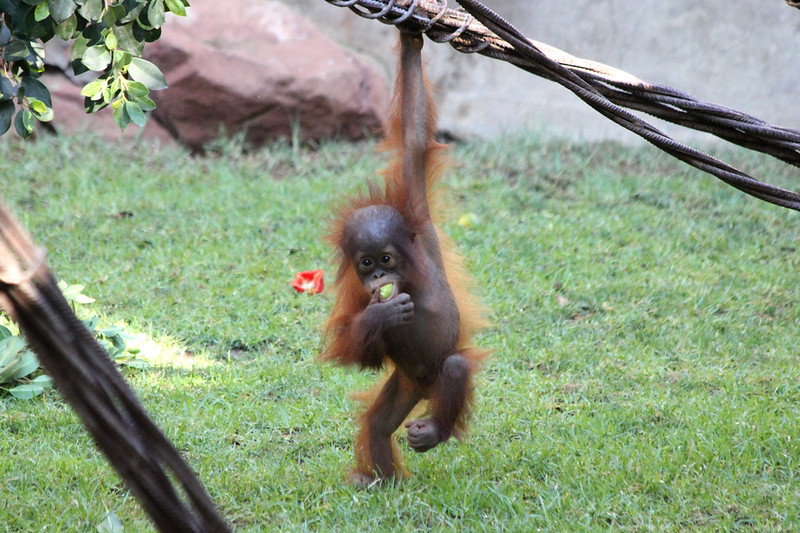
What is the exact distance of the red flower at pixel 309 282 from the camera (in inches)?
207

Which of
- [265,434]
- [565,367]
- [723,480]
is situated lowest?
[265,434]

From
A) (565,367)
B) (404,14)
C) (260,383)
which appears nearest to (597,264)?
(565,367)

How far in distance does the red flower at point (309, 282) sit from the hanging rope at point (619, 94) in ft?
8.10

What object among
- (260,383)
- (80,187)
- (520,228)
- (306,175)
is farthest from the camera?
(306,175)

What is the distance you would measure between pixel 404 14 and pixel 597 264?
3.27 meters

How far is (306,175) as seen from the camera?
7.32 metres

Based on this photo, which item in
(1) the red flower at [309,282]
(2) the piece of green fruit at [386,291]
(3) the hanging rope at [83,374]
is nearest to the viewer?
(3) the hanging rope at [83,374]

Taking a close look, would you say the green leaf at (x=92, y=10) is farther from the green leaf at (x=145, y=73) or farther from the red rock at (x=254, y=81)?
the red rock at (x=254, y=81)

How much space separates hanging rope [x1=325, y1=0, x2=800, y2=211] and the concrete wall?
4865 mm

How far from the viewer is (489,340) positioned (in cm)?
478

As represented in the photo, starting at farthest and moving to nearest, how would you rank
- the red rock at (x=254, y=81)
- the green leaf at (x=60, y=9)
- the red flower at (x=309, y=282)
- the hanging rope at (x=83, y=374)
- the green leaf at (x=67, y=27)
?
1. the red rock at (x=254, y=81)
2. the red flower at (x=309, y=282)
3. the green leaf at (x=67, y=27)
4. the green leaf at (x=60, y=9)
5. the hanging rope at (x=83, y=374)

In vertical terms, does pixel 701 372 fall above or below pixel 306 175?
above

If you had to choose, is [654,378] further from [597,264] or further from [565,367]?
[597,264]

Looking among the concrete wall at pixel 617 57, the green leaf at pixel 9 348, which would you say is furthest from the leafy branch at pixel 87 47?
the concrete wall at pixel 617 57
